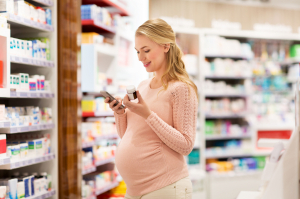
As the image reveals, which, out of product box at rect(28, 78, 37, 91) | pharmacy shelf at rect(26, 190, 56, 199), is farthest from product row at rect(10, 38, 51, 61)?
pharmacy shelf at rect(26, 190, 56, 199)

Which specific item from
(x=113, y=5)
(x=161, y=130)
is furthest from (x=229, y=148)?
(x=161, y=130)

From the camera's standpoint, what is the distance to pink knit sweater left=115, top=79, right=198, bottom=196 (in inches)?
62.1

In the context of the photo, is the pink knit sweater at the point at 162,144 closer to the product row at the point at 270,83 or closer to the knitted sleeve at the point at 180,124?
the knitted sleeve at the point at 180,124

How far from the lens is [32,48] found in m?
2.98

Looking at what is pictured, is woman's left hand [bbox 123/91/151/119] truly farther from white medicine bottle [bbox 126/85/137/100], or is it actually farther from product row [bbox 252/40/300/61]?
product row [bbox 252/40/300/61]

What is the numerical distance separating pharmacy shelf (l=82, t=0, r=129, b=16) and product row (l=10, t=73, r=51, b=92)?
164cm

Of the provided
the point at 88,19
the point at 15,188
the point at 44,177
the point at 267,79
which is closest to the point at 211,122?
the point at 267,79

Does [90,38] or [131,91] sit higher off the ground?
[90,38]

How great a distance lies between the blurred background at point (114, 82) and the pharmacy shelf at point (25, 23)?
0.01 metres

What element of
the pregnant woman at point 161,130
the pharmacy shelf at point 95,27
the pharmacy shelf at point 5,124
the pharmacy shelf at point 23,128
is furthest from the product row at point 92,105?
the pregnant woman at point 161,130

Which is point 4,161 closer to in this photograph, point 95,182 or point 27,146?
point 27,146

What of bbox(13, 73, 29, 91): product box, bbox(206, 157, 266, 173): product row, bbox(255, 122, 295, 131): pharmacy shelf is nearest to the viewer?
bbox(13, 73, 29, 91): product box

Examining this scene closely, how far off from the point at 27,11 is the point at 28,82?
65 centimetres

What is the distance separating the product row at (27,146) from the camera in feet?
8.82
